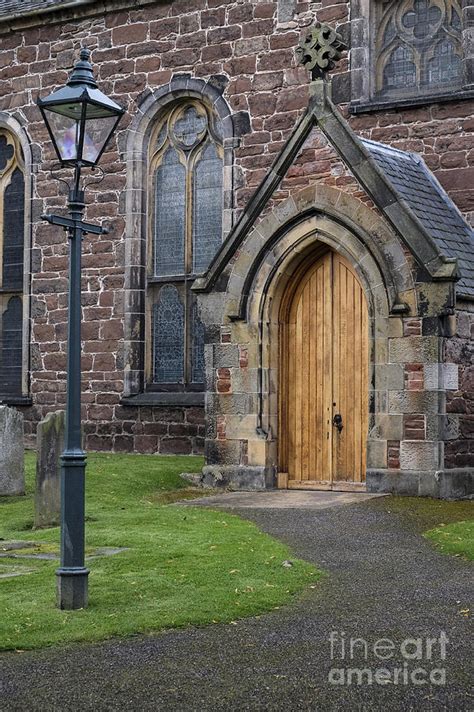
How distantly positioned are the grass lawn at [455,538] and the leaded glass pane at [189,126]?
979 centimetres

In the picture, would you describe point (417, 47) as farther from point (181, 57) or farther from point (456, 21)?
point (181, 57)

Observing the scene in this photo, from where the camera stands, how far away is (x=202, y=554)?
9.35 m

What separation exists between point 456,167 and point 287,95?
3142 millimetres

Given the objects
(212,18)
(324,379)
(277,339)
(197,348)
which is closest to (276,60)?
(212,18)

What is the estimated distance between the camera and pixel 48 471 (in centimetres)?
1216

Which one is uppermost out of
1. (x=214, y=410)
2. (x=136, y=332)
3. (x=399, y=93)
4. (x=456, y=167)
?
(x=399, y=93)

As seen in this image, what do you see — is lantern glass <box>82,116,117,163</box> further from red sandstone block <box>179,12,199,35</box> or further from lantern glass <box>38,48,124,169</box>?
red sandstone block <box>179,12,199,35</box>

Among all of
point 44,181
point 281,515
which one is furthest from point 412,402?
point 44,181

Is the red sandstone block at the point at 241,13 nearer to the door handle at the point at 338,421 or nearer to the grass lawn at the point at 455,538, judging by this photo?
the door handle at the point at 338,421

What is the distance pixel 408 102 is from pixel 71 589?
35.3 feet

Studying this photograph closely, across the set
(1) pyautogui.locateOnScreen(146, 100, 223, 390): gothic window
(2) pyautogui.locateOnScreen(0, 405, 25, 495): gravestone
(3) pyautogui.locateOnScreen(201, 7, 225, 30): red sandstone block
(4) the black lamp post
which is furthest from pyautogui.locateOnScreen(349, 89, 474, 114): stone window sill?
(4) the black lamp post

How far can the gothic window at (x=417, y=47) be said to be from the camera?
16.5 metres

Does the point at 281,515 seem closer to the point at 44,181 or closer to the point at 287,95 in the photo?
the point at 287,95

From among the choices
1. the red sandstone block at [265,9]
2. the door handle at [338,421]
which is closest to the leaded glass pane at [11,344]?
the red sandstone block at [265,9]
